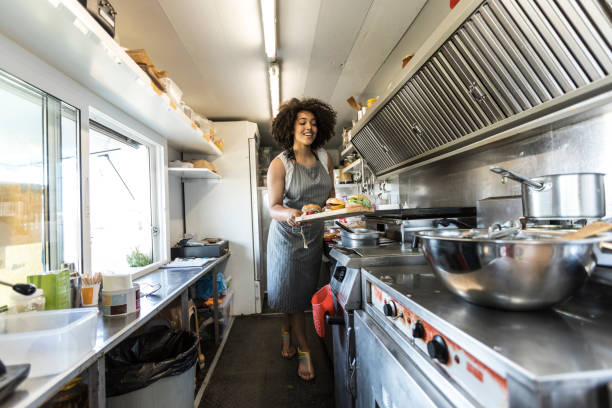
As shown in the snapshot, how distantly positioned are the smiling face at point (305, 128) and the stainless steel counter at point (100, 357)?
1281mm

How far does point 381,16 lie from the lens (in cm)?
194

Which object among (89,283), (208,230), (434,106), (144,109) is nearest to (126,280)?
(89,283)

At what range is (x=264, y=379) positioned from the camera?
6.66 feet

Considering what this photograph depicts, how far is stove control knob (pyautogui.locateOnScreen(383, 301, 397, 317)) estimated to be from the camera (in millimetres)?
863

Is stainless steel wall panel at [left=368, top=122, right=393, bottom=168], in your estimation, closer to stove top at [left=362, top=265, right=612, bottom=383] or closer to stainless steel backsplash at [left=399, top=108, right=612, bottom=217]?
stainless steel backsplash at [left=399, top=108, right=612, bottom=217]

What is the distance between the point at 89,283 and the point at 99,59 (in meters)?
1.01

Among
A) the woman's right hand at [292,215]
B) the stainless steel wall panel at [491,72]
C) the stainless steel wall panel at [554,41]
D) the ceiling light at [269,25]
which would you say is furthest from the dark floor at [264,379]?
the ceiling light at [269,25]

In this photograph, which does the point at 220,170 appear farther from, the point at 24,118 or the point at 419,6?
the point at 419,6

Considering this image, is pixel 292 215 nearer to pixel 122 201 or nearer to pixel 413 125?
pixel 413 125

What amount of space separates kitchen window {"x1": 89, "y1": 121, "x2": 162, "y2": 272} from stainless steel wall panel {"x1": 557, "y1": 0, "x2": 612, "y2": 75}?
2.39 m

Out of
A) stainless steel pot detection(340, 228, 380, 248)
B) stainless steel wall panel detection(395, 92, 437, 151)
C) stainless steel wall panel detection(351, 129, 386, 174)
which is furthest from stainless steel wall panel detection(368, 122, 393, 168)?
stainless steel pot detection(340, 228, 380, 248)

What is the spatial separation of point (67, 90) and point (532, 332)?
6.75ft

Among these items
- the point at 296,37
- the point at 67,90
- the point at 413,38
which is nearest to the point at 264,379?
the point at 67,90

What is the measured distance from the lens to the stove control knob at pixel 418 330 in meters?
0.70
